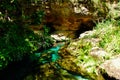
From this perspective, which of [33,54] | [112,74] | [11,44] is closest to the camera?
[112,74]

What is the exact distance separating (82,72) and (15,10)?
10.0 feet

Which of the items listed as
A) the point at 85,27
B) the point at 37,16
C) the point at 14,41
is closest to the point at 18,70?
the point at 14,41

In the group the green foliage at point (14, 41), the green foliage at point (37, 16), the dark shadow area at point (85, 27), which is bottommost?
the dark shadow area at point (85, 27)

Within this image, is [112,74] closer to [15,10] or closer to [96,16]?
[15,10]

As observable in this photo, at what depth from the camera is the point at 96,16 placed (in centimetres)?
1280

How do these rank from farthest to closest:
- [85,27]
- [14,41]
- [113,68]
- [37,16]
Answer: [85,27] < [37,16] < [14,41] < [113,68]

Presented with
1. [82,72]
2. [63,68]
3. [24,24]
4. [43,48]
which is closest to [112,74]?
[82,72]

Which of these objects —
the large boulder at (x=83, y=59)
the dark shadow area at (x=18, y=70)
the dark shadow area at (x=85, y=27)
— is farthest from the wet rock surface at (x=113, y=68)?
the dark shadow area at (x=85, y=27)

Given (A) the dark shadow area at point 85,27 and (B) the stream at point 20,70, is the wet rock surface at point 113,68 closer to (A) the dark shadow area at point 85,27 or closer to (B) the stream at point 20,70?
(B) the stream at point 20,70

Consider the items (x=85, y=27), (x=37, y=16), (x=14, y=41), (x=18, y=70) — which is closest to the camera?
(x=14, y=41)

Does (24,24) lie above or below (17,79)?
above

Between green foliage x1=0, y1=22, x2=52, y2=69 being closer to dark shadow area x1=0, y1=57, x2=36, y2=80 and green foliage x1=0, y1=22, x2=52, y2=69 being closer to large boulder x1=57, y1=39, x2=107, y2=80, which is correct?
dark shadow area x1=0, y1=57, x2=36, y2=80

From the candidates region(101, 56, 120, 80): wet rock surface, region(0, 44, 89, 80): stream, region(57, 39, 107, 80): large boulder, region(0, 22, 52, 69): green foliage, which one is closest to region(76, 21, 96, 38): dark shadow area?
region(57, 39, 107, 80): large boulder

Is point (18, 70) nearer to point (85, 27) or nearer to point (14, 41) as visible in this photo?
point (14, 41)
